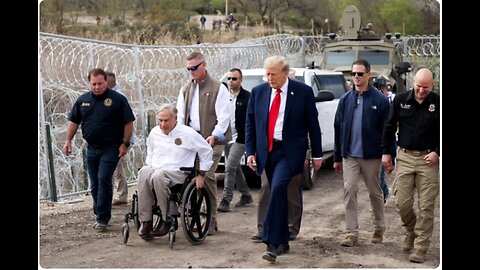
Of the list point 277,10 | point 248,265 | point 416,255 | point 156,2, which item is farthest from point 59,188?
point 277,10

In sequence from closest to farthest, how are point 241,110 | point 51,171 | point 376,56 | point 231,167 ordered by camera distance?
point 241,110, point 231,167, point 51,171, point 376,56

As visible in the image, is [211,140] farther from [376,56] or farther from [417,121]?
[376,56]

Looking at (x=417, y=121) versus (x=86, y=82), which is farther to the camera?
(x=86, y=82)

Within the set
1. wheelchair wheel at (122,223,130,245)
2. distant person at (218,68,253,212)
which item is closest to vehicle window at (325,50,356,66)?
distant person at (218,68,253,212)

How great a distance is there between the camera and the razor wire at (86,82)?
1042cm

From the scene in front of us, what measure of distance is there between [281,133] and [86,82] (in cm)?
454

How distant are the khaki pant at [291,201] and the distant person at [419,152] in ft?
3.10

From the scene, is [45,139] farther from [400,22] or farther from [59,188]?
[400,22]

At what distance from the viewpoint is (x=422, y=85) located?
704 cm

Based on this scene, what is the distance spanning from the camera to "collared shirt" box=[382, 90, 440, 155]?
704 cm

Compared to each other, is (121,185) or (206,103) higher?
(206,103)

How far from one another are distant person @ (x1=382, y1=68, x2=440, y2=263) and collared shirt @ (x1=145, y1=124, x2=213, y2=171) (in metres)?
1.87

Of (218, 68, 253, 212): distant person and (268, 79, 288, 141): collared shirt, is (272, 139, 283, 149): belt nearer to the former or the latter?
(268, 79, 288, 141): collared shirt

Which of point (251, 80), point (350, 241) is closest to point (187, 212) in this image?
point (350, 241)
